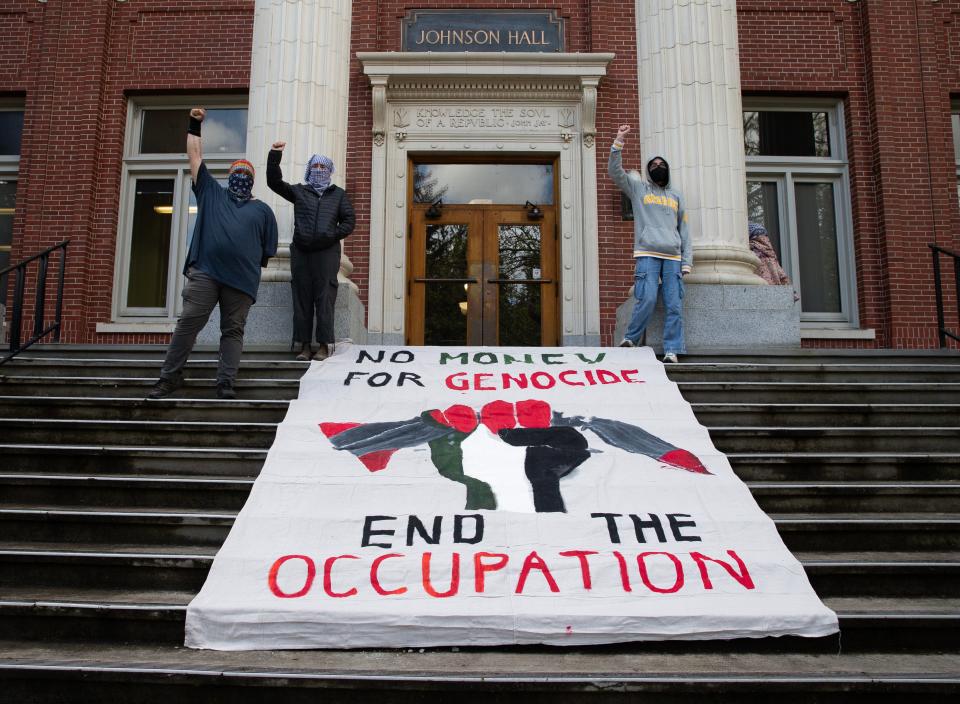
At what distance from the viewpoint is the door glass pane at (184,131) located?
477 inches

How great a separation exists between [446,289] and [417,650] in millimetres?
7928

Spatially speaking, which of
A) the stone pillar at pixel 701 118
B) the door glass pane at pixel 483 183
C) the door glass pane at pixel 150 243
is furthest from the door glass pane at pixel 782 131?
the door glass pane at pixel 150 243

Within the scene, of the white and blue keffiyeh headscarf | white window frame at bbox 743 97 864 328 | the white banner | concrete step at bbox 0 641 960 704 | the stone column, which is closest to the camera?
concrete step at bbox 0 641 960 704

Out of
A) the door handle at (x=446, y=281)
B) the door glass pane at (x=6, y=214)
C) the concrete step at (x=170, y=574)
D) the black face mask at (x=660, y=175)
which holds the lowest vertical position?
the concrete step at (x=170, y=574)

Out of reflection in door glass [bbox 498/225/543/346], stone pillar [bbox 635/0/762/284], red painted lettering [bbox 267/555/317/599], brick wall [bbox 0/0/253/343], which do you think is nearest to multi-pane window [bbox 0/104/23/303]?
brick wall [bbox 0/0/253/343]

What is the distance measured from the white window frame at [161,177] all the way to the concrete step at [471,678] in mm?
8943

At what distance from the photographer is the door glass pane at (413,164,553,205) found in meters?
11.5

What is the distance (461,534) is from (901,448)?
331 centimetres

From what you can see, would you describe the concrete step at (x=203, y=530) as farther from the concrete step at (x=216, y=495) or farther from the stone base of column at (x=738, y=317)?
the stone base of column at (x=738, y=317)

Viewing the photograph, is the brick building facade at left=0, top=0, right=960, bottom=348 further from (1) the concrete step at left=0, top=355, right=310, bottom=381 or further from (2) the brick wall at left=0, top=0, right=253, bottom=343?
(1) the concrete step at left=0, top=355, right=310, bottom=381

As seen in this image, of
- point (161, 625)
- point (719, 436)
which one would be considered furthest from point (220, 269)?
point (719, 436)

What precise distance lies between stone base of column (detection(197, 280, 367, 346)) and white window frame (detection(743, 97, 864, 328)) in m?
6.87

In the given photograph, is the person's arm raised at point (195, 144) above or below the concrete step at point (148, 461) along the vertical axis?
above

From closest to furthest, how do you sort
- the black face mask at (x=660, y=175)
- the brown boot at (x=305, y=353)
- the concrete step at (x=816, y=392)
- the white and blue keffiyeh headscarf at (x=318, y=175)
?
the concrete step at (x=816, y=392) < the brown boot at (x=305, y=353) < the white and blue keffiyeh headscarf at (x=318, y=175) < the black face mask at (x=660, y=175)
